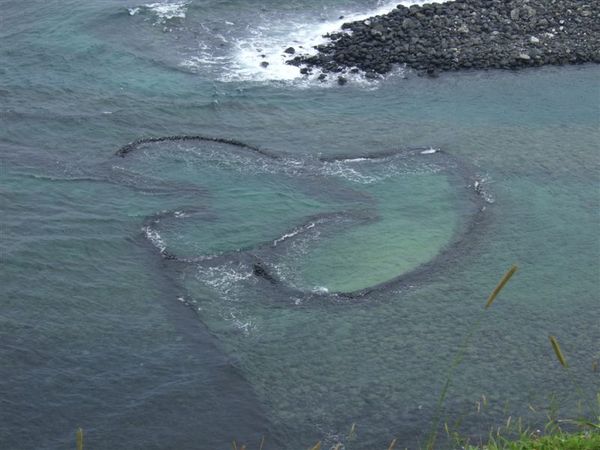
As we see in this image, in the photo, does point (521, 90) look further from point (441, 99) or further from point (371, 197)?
point (371, 197)

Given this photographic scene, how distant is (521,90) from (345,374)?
1705 cm

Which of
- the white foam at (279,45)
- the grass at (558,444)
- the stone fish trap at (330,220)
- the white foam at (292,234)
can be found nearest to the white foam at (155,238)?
the stone fish trap at (330,220)

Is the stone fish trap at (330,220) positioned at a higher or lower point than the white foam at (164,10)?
lower

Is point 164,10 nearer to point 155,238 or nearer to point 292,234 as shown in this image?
point 155,238

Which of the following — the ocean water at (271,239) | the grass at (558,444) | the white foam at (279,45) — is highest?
→ the grass at (558,444)

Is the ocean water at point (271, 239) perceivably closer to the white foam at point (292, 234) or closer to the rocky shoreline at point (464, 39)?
the white foam at point (292, 234)

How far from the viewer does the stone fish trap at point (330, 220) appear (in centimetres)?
2262

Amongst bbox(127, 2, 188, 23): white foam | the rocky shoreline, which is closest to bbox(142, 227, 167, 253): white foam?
the rocky shoreline

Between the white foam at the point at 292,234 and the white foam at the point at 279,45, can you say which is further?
the white foam at the point at 279,45

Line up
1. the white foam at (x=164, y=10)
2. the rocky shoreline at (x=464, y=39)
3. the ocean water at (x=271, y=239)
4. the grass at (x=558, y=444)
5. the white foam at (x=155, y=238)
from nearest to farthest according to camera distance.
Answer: the grass at (x=558, y=444), the ocean water at (x=271, y=239), the white foam at (x=155, y=238), the rocky shoreline at (x=464, y=39), the white foam at (x=164, y=10)

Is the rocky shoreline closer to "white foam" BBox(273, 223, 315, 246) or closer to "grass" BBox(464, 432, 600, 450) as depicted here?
"white foam" BBox(273, 223, 315, 246)

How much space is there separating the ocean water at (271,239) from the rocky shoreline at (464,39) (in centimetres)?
87

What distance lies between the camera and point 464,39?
3428cm

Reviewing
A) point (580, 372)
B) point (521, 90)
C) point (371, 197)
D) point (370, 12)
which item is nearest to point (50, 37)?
point (370, 12)
